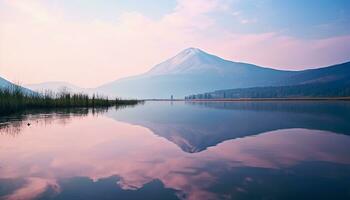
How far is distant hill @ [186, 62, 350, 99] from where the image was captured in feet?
404

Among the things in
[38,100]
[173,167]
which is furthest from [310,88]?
[173,167]

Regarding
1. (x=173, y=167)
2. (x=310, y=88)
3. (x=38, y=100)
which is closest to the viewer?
(x=173, y=167)

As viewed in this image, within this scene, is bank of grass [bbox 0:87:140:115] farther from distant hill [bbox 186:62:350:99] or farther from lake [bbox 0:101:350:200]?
distant hill [bbox 186:62:350:99]

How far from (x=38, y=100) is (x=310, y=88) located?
408 feet

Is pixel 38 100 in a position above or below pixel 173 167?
above

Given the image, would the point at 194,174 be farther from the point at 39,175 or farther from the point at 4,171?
the point at 4,171

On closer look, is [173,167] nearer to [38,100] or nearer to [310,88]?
[38,100]

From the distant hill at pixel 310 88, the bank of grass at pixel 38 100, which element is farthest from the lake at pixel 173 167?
the distant hill at pixel 310 88

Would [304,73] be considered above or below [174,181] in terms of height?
above

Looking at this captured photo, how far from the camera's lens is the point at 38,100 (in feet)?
84.7

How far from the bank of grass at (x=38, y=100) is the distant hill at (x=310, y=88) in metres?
98.3

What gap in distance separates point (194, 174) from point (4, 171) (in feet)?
10.7

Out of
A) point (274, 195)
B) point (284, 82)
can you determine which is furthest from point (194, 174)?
point (284, 82)

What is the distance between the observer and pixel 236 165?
612 centimetres
